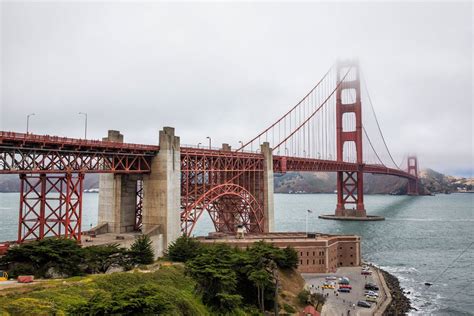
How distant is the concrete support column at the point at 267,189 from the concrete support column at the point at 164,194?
24.8 m

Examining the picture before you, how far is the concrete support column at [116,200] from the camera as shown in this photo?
48.5 metres

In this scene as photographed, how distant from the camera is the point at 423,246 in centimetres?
8194

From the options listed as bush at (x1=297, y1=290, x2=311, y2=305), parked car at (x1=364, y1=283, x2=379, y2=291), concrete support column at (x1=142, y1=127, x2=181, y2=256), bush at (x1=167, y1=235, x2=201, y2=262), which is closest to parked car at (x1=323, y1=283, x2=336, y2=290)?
parked car at (x1=364, y1=283, x2=379, y2=291)

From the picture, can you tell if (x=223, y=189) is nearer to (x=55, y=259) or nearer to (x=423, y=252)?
(x=55, y=259)

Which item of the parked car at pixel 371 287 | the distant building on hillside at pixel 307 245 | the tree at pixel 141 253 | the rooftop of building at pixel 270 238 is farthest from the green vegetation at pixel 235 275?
the parked car at pixel 371 287

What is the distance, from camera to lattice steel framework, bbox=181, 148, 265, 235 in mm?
53125

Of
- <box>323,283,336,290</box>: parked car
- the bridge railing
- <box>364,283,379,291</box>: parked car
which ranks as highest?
the bridge railing

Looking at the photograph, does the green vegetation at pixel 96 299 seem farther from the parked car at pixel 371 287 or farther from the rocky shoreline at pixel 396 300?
the parked car at pixel 371 287

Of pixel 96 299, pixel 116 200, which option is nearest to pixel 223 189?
pixel 116 200

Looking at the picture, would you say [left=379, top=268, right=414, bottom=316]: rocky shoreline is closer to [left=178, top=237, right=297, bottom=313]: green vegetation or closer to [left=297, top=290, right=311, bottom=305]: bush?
[left=297, top=290, right=311, bottom=305]: bush

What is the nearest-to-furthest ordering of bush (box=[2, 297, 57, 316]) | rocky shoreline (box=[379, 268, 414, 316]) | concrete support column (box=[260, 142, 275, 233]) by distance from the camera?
bush (box=[2, 297, 57, 316])
rocky shoreline (box=[379, 268, 414, 316])
concrete support column (box=[260, 142, 275, 233])

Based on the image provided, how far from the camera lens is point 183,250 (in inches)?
1588

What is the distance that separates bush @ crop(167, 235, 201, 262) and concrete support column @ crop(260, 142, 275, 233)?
2935 cm

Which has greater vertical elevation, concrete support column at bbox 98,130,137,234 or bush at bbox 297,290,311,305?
concrete support column at bbox 98,130,137,234
